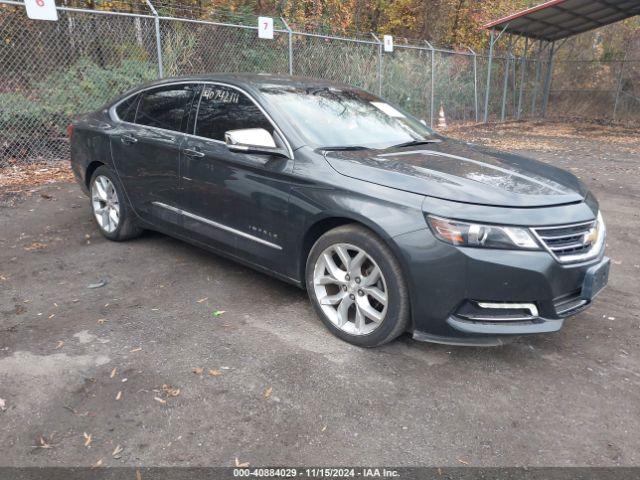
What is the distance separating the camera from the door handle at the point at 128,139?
4.64 meters

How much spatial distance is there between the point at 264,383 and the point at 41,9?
23.4 feet

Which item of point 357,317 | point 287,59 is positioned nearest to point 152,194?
point 357,317

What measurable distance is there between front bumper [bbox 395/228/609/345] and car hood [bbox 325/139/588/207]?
30 centimetres

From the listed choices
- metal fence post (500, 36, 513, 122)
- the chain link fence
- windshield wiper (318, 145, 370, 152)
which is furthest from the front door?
metal fence post (500, 36, 513, 122)

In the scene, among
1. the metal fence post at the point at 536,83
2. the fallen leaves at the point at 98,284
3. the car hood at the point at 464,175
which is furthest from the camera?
the metal fence post at the point at 536,83

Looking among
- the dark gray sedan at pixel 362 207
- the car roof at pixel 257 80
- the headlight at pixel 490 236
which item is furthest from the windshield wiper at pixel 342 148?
the headlight at pixel 490 236

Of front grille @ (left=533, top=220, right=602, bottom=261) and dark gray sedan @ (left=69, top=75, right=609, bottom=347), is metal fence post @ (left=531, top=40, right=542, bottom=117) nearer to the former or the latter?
dark gray sedan @ (left=69, top=75, right=609, bottom=347)

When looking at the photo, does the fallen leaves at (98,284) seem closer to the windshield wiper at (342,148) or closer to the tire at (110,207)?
the tire at (110,207)

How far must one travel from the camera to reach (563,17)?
53.9 ft

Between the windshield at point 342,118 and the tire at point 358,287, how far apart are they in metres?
0.77

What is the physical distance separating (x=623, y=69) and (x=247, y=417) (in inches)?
843

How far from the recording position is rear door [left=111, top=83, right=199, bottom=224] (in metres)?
4.30

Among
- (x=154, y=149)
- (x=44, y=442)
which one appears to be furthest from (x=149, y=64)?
(x=44, y=442)

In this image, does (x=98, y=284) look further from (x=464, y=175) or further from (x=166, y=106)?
(x=464, y=175)
